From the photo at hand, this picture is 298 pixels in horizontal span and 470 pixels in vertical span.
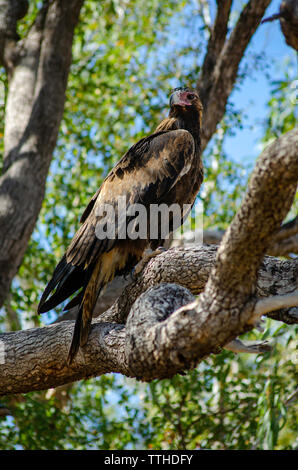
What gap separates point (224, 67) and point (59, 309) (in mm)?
3155

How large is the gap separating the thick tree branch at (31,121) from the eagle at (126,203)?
0.72 meters

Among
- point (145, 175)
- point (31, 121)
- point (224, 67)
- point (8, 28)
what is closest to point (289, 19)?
point (145, 175)

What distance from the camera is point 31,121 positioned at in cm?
486

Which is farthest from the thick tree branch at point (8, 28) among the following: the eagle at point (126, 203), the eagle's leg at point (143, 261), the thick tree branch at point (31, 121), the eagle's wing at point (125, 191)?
the eagle's leg at point (143, 261)

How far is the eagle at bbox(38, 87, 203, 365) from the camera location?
11.2ft

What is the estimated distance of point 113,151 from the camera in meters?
7.57

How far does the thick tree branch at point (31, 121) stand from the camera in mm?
4371

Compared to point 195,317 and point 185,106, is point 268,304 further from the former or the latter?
point 185,106

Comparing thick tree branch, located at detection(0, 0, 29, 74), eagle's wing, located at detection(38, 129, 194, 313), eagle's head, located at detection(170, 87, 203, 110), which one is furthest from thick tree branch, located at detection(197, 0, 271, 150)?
thick tree branch, located at detection(0, 0, 29, 74)

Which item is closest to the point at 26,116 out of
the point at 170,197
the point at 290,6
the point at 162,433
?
the point at 170,197

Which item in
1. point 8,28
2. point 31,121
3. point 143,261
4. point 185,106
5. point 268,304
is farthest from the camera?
point 8,28

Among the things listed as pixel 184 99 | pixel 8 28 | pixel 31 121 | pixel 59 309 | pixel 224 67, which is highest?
pixel 8 28

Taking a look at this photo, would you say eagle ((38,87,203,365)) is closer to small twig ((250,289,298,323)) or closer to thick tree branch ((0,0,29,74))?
small twig ((250,289,298,323))

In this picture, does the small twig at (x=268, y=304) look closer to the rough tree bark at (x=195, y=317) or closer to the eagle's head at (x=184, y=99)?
the rough tree bark at (x=195, y=317)
